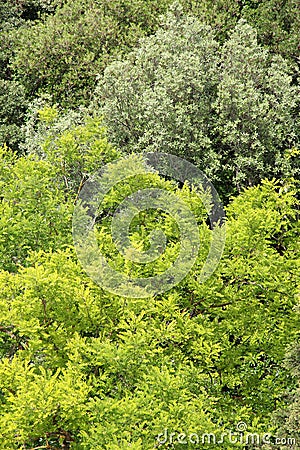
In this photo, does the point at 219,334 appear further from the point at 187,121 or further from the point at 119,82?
the point at 119,82

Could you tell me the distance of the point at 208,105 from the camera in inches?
837

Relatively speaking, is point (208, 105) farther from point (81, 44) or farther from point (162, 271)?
A: point (162, 271)

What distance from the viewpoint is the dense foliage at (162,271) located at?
11133mm

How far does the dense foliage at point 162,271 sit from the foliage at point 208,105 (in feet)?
0.19

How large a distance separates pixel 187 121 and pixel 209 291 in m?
8.52

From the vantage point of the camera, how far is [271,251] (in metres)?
13.6

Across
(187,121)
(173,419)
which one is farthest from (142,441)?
(187,121)

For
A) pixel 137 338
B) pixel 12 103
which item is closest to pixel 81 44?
pixel 12 103

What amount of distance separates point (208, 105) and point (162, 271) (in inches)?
376

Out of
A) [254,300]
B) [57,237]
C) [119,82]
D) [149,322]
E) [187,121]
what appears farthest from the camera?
[119,82]
